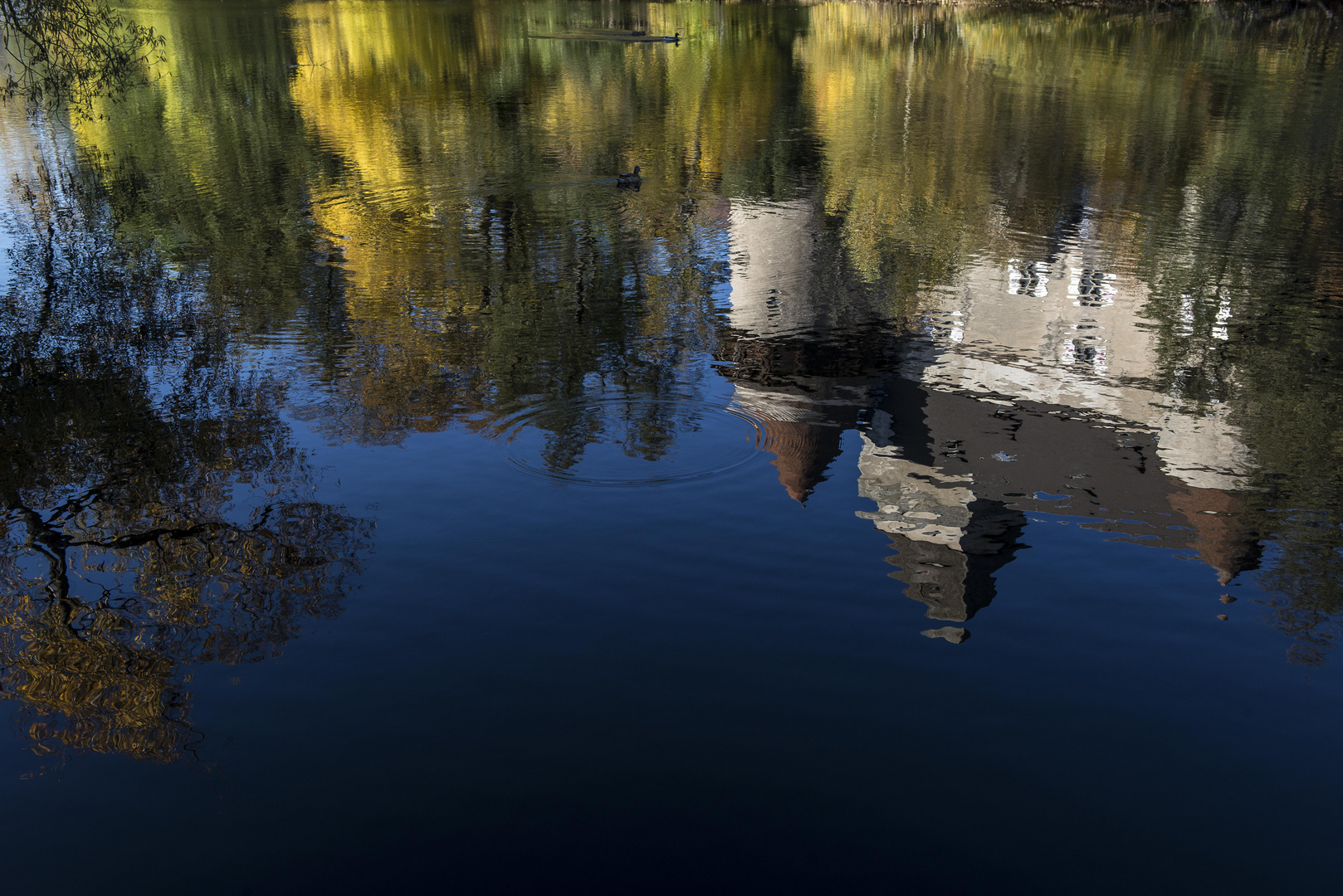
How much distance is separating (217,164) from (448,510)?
1026 inches

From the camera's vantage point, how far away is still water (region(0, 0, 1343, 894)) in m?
7.82

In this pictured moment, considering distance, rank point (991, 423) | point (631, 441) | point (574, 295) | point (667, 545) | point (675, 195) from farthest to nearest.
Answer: point (675, 195) < point (574, 295) < point (991, 423) < point (631, 441) < point (667, 545)

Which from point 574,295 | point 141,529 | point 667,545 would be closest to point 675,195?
point 574,295

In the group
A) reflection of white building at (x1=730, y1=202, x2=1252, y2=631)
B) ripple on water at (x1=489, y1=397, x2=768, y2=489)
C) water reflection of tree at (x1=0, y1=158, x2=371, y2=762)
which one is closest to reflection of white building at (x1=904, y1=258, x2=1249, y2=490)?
reflection of white building at (x1=730, y1=202, x2=1252, y2=631)

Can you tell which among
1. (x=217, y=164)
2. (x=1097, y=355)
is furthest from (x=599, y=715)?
(x=217, y=164)

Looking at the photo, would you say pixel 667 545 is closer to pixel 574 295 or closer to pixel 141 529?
pixel 141 529

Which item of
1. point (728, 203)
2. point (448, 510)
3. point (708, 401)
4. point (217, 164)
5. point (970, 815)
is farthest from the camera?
point (217, 164)

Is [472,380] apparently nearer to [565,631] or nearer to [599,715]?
[565,631]

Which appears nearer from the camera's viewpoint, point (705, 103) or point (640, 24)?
point (705, 103)

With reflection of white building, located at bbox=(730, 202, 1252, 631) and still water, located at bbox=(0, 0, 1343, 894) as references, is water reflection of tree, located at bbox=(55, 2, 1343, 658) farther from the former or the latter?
reflection of white building, located at bbox=(730, 202, 1252, 631)

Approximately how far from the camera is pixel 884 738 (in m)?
8.71

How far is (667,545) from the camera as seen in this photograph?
11578 mm

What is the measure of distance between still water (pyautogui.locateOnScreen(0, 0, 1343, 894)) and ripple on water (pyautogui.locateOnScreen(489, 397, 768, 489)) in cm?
9

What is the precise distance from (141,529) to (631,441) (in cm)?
588
